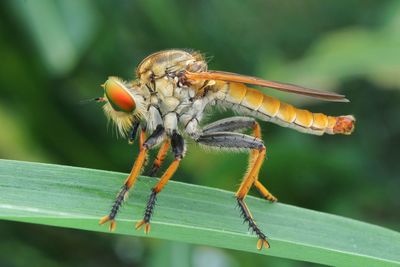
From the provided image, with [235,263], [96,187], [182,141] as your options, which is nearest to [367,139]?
[235,263]

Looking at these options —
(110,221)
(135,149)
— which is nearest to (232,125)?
(110,221)

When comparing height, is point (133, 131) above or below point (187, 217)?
below

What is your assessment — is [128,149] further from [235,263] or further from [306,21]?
[306,21]

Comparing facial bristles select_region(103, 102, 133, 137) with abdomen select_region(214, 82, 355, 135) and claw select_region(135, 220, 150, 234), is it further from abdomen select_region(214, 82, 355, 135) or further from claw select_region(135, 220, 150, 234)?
claw select_region(135, 220, 150, 234)

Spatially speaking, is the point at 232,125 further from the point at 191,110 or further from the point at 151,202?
the point at 151,202

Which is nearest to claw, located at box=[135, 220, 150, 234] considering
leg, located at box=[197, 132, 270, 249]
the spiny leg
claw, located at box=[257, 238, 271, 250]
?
the spiny leg

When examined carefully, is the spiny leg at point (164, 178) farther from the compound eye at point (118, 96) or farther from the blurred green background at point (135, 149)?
the blurred green background at point (135, 149)

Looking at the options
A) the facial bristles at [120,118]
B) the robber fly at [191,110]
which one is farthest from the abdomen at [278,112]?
the facial bristles at [120,118]
